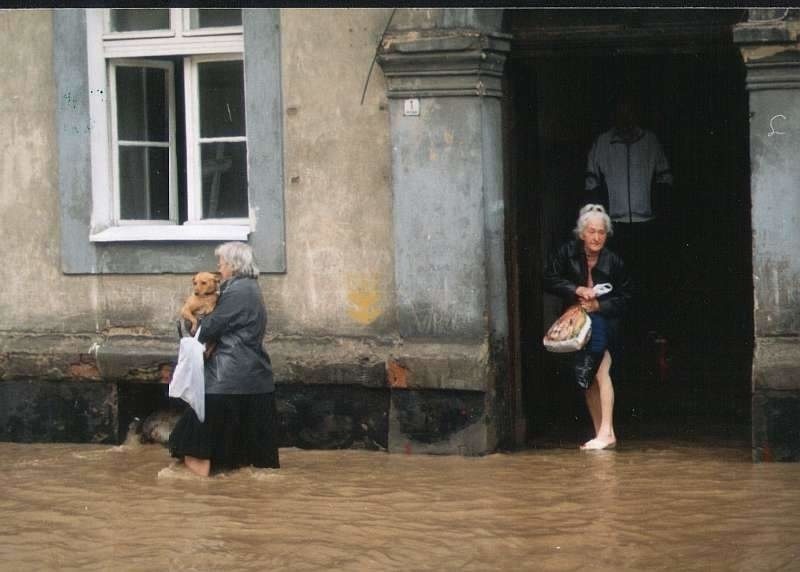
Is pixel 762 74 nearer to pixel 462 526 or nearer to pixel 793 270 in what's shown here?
pixel 793 270

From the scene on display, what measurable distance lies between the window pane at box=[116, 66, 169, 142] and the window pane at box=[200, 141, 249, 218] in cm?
50

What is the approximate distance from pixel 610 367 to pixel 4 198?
4551mm

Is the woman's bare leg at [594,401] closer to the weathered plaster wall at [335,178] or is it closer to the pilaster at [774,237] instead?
the pilaster at [774,237]

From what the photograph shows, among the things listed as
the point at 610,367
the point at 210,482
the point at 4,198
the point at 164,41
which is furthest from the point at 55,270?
the point at 610,367

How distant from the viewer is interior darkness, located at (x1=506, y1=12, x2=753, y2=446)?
11484 mm

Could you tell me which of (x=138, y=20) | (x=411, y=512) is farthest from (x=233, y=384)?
(x=138, y=20)

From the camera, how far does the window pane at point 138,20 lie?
37.7 ft

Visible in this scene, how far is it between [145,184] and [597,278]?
134 inches

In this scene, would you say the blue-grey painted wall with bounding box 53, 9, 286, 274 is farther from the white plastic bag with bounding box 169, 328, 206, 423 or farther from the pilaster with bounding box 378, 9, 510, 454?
the white plastic bag with bounding box 169, 328, 206, 423

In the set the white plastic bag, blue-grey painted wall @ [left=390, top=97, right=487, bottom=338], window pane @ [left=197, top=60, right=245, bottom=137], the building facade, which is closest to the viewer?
the white plastic bag

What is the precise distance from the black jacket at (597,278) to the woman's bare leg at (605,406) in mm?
152

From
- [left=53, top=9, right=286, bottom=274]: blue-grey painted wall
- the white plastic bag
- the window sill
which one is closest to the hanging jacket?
[left=53, top=9, right=286, bottom=274]: blue-grey painted wall

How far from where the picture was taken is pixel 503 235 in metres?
10.8

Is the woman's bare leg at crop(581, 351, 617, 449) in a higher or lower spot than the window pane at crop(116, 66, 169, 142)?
lower
